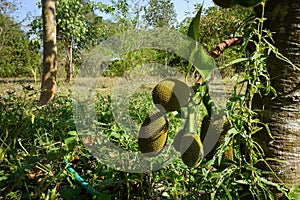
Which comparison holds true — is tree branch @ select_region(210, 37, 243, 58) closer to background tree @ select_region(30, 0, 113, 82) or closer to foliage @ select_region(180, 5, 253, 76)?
foliage @ select_region(180, 5, 253, 76)

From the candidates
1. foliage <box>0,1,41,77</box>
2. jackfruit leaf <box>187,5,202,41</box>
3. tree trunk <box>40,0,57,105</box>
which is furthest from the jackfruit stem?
foliage <box>0,1,41,77</box>

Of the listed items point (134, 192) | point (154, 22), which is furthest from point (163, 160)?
point (154, 22)

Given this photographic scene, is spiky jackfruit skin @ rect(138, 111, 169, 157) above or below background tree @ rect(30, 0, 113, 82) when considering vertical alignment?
below

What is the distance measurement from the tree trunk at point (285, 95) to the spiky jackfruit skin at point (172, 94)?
0.16 meters

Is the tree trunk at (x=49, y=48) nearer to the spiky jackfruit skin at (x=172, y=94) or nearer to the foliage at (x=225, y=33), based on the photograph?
the foliage at (x=225, y=33)

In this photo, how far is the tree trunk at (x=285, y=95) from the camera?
22.4 inches

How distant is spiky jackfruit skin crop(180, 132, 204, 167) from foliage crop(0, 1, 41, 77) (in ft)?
32.0

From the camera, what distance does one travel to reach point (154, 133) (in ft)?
1.86

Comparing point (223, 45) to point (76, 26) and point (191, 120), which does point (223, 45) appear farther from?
point (76, 26)

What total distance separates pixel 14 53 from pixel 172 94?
12032 millimetres

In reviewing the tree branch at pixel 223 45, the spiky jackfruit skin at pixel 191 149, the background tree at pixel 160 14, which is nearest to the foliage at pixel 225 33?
the tree branch at pixel 223 45

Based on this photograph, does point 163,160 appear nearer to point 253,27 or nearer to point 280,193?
point 280,193

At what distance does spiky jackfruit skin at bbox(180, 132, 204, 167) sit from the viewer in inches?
20.6

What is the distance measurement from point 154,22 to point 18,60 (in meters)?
5.57
